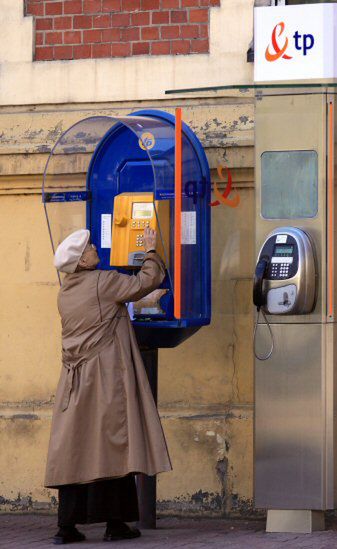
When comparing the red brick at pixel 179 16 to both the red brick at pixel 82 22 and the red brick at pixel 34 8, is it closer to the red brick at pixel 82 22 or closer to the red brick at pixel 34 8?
the red brick at pixel 82 22

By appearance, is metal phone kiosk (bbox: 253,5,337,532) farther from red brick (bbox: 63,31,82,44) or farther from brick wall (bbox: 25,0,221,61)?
red brick (bbox: 63,31,82,44)

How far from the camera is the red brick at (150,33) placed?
8.09 m

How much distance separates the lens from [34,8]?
327 inches

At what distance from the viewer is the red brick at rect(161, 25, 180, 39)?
317 inches

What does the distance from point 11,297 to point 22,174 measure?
791 millimetres

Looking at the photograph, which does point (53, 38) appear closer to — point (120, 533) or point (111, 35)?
point (111, 35)

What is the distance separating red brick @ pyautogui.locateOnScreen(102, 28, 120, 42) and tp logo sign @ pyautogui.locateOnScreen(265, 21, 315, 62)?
1715mm

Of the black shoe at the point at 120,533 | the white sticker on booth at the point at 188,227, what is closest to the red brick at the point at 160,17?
the white sticker on booth at the point at 188,227

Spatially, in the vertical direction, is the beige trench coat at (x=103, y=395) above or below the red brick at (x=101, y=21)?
below

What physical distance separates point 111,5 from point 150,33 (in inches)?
12.7

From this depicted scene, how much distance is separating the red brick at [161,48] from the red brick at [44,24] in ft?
2.34

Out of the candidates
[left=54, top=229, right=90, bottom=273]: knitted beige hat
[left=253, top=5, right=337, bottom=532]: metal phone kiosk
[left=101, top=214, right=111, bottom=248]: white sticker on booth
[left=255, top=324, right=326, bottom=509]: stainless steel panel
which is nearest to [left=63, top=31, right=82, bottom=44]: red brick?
[left=101, top=214, right=111, bottom=248]: white sticker on booth

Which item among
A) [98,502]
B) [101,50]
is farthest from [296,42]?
[98,502]

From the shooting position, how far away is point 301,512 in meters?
6.79
